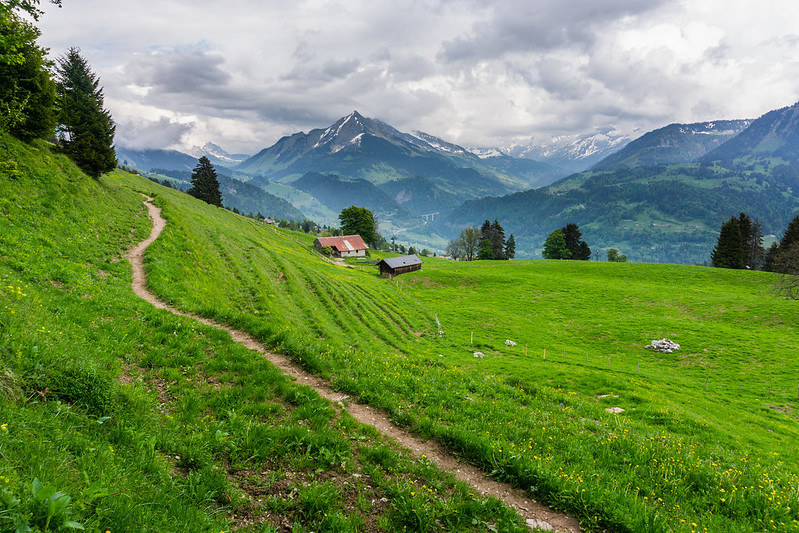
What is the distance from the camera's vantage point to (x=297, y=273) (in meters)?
39.4

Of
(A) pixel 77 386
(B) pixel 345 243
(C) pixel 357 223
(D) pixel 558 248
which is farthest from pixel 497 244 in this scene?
(A) pixel 77 386

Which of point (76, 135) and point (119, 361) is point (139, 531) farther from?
point (76, 135)

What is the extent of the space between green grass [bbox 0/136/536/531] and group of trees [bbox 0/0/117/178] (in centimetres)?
1480

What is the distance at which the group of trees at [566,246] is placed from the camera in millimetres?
Answer: 122625

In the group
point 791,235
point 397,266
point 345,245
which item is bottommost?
point 397,266

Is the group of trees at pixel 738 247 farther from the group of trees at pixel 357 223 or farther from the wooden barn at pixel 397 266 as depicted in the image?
the group of trees at pixel 357 223

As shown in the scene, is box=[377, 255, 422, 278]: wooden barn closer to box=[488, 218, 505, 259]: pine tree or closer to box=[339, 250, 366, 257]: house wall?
box=[339, 250, 366, 257]: house wall

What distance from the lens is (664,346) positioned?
128 feet

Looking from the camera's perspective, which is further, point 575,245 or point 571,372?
point 575,245

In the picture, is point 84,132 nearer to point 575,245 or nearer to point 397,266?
point 397,266

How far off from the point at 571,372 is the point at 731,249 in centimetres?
10152

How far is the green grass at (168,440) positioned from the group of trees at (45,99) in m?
14.8

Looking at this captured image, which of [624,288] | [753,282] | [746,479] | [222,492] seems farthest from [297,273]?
[753,282]

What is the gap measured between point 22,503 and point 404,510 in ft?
17.8
